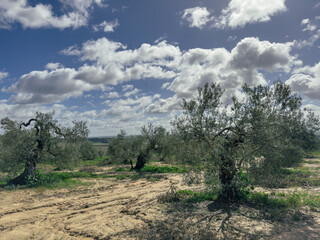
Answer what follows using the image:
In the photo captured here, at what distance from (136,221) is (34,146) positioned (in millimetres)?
15131

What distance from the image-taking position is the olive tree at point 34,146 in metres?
19.5

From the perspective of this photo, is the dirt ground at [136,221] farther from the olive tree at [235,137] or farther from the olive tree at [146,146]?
the olive tree at [146,146]

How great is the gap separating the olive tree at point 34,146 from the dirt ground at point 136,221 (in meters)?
4.44

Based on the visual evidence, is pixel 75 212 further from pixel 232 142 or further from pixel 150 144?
pixel 150 144

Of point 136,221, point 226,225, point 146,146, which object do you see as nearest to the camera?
point 226,225

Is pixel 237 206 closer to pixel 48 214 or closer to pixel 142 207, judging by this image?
pixel 142 207

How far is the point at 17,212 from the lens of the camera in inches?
518

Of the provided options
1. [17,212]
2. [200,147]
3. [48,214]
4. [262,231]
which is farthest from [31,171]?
[262,231]

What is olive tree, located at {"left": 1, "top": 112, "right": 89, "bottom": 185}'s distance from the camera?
19484 millimetres

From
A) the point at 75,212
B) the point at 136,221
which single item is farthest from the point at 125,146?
the point at 136,221

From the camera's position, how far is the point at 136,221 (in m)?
11.1

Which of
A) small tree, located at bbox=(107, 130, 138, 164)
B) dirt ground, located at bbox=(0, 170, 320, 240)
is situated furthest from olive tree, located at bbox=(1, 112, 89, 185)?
small tree, located at bbox=(107, 130, 138, 164)

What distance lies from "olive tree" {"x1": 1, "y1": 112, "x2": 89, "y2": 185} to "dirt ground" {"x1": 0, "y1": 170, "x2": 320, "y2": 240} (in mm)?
4444

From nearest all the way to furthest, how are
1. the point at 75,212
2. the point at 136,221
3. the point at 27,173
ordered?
the point at 136,221, the point at 75,212, the point at 27,173
